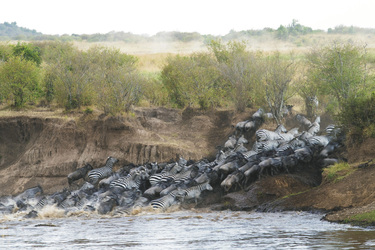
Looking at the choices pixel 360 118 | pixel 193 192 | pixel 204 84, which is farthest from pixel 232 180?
pixel 204 84

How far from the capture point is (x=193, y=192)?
66.8 feet

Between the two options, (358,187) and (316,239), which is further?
(358,187)

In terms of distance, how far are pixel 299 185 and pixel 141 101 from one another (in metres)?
19.2

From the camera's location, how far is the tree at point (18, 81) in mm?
33531

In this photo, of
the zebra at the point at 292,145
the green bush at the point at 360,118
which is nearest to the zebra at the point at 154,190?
the zebra at the point at 292,145

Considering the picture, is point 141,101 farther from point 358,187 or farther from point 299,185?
point 358,187

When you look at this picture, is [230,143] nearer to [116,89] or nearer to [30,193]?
[116,89]

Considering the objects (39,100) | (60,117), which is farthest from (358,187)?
(39,100)

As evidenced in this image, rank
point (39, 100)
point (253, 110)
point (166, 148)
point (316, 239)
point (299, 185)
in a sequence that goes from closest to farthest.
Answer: point (316, 239)
point (299, 185)
point (166, 148)
point (253, 110)
point (39, 100)

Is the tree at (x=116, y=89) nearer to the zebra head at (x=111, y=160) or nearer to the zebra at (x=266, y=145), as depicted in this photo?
the zebra head at (x=111, y=160)

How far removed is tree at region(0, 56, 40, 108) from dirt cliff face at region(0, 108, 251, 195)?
9.71ft

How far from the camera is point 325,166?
65.2 ft

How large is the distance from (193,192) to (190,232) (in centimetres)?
608

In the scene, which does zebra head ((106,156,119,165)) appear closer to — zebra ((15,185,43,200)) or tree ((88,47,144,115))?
tree ((88,47,144,115))
